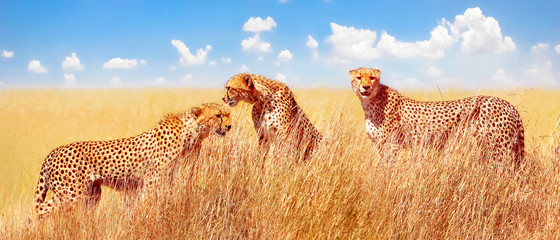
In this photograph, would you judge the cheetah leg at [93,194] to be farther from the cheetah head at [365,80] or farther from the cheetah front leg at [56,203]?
the cheetah head at [365,80]

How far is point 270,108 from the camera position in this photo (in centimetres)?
493

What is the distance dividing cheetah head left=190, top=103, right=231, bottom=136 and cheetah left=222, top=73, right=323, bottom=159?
0.82 ft

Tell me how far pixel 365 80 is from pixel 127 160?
85.2 inches

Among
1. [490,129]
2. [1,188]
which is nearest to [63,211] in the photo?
[1,188]

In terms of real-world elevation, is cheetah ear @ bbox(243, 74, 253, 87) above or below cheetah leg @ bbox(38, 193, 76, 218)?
above

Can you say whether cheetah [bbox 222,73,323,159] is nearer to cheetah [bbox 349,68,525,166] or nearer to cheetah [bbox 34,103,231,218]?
cheetah [bbox 34,103,231,218]

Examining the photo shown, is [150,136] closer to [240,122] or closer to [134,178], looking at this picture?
[134,178]

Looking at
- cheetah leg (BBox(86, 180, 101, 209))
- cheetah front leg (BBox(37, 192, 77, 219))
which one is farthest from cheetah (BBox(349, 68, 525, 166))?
cheetah front leg (BBox(37, 192, 77, 219))

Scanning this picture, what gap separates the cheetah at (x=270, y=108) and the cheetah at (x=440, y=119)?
0.72m

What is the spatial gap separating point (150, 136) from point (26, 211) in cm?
114

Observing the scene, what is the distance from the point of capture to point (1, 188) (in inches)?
281

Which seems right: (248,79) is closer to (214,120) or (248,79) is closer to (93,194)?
(214,120)

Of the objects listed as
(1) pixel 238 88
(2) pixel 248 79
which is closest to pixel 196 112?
(1) pixel 238 88

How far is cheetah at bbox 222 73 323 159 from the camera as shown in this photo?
16.0ft
